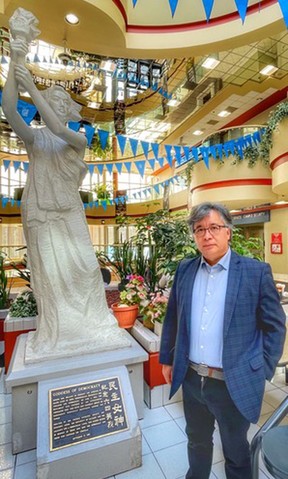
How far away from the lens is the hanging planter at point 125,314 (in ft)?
8.88

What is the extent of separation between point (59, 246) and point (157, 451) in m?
1.66

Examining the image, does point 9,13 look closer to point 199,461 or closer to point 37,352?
point 37,352

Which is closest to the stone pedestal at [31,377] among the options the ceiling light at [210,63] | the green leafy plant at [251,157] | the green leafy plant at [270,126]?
the green leafy plant at [270,126]

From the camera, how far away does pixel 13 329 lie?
2701 millimetres

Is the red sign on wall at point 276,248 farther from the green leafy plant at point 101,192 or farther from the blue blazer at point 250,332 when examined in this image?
the blue blazer at point 250,332

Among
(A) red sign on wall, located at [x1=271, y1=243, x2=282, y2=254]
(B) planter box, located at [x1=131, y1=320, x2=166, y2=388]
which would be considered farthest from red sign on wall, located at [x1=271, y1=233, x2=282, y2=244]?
(B) planter box, located at [x1=131, y1=320, x2=166, y2=388]

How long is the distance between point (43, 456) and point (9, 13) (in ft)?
12.2

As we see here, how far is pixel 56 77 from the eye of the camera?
8664mm

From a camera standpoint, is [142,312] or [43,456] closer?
[43,456]

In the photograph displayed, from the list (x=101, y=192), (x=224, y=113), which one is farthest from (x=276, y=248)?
(x=101, y=192)

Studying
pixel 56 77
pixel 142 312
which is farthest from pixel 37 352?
pixel 56 77

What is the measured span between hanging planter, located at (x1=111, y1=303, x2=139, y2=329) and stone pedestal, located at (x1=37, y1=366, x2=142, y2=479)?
86cm

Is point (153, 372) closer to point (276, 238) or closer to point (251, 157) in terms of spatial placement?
point (251, 157)

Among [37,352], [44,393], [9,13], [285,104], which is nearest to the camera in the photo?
[44,393]
